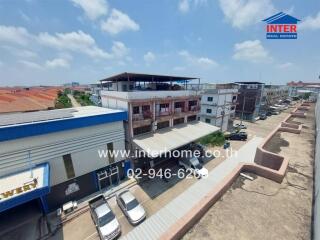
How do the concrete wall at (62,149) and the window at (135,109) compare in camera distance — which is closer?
the concrete wall at (62,149)

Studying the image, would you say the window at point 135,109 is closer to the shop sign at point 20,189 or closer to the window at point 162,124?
the window at point 162,124

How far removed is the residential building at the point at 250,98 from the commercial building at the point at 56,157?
42839 millimetres

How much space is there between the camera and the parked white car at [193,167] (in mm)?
20625

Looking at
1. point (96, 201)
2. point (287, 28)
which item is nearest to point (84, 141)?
point (96, 201)

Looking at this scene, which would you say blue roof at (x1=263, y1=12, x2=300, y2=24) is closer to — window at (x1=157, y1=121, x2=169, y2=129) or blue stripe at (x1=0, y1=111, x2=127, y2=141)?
window at (x1=157, y1=121, x2=169, y2=129)

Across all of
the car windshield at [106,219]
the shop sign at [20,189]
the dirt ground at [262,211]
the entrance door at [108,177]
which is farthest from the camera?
the entrance door at [108,177]

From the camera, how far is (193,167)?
21.5 metres

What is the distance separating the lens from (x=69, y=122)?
1406 cm

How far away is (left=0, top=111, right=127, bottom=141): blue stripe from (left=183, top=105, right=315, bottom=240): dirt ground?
42.3ft

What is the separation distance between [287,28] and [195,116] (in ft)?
54.3

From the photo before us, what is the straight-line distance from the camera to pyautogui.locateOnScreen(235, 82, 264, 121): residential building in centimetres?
4559

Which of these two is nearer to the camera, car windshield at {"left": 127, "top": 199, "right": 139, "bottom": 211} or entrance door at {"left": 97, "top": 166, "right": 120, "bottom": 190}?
car windshield at {"left": 127, "top": 199, "right": 139, "bottom": 211}

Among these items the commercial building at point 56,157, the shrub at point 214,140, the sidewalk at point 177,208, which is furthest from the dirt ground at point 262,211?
the shrub at point 214,140

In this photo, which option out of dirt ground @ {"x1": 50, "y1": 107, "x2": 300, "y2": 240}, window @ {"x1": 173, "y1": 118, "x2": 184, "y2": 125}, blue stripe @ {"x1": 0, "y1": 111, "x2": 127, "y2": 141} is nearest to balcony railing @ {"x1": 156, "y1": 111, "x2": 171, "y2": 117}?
window @ {"x1": 173, "y1": 118, "x2": 184, "y2": 125}
